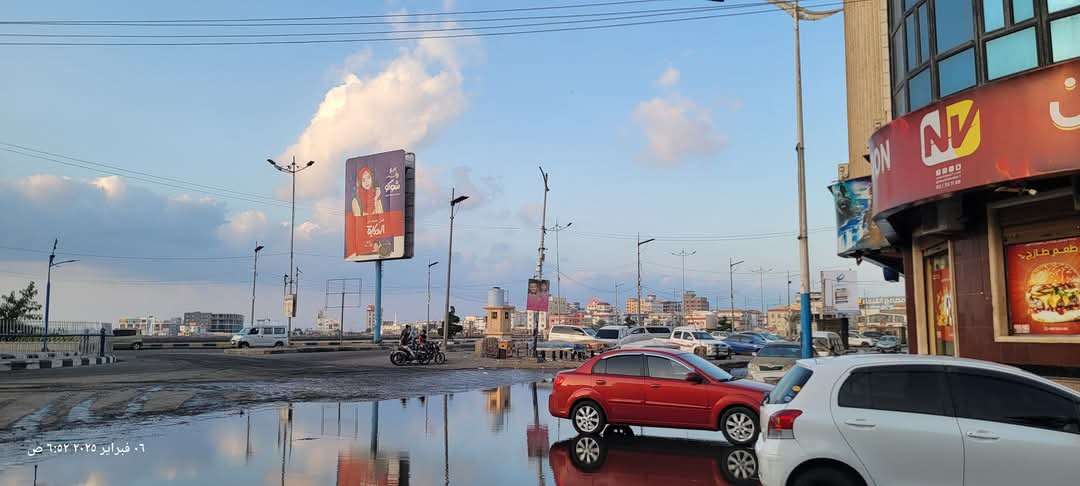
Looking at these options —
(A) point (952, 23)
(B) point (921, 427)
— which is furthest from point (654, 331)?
(B) point (921, 427)

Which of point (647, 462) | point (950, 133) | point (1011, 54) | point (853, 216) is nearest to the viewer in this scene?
point (647, 462)

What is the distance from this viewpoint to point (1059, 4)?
1260 cm

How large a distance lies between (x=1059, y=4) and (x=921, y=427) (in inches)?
399

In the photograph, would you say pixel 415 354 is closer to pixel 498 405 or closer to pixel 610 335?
pixel 610 335

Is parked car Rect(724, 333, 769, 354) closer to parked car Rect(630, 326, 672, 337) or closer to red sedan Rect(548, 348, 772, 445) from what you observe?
parked car Rect(630, 326, 672, 337)

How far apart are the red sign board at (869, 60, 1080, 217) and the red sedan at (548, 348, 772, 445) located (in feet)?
18.2

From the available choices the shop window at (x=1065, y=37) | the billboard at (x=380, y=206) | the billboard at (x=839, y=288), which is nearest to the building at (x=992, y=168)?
the shop window at (x=1065, y=37)

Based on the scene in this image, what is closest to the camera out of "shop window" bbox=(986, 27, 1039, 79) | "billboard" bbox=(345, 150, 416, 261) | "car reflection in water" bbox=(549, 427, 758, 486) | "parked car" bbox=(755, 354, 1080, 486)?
"parked car" bbox=(755, 354, 1080, 486)

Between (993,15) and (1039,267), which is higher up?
(993,15)

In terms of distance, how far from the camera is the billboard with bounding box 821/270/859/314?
6788 centimetres

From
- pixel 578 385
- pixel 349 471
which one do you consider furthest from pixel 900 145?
pixel 349 471

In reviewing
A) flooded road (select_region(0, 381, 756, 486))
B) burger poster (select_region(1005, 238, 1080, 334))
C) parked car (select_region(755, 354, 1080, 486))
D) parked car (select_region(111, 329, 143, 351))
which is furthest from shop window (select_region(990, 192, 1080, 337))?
parked car (select_region(111, 329, 143, 351))

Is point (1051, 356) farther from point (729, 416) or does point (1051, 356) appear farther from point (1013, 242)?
point (729, 416)

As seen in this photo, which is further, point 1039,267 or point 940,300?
point 940,300
